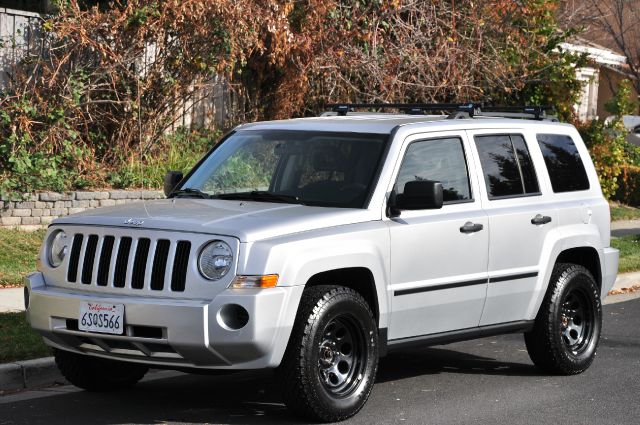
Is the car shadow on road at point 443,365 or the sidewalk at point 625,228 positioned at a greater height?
the sidewalk at point 625,228

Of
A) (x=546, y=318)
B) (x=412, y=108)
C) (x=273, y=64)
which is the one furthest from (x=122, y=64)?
(x=546, y=318)

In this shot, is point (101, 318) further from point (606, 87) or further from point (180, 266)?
point (606, 87)

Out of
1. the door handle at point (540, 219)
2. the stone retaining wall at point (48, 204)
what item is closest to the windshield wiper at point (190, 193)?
the door handle at point (540, 219)

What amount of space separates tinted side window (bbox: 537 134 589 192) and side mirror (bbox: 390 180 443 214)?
1847mm

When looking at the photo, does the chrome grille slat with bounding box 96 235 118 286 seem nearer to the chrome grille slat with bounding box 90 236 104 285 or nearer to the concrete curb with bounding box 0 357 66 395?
the chrome grille slat with bounding box 90 236 104 285

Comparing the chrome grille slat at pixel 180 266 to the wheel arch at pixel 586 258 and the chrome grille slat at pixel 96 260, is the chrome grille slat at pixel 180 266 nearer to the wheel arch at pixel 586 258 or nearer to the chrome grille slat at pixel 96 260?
the chrome grille slat at pixel 96 260

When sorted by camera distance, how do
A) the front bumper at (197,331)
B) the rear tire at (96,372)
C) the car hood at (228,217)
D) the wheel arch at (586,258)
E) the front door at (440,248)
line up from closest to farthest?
1. the front bumper at (197,331)
2. the car hood at (228,217)
3. the front door at (440,248)
4. the rear tire at (96,372)
5. the wheel arch at (586,258)

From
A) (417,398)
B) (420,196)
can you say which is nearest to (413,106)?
(420,196)

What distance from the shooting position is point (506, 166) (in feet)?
29.1

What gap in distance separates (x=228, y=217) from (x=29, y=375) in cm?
224

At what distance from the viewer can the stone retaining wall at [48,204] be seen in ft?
47.3

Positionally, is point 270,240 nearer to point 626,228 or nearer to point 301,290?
point 301,290

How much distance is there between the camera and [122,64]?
16.0m

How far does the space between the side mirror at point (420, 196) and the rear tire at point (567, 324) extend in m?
1.70
